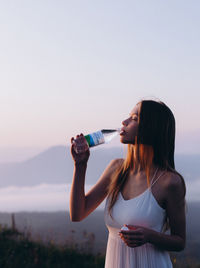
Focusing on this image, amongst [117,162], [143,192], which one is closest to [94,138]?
[117,162]

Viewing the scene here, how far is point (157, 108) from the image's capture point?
3141 mm

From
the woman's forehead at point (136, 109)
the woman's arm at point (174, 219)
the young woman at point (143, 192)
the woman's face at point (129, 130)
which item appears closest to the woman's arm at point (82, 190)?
the young woman at point (143, 192)

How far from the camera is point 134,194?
10.2ft

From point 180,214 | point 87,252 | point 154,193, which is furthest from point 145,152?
point 87,252

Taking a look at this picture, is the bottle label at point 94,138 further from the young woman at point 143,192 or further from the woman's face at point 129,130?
the woman's face at point 129,130

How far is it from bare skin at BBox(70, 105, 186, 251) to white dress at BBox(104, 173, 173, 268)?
71 mm

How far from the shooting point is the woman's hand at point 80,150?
3.08m

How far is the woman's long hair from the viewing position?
10.1 feet

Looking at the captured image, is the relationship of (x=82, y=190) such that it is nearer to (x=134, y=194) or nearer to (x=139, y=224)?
(x=134, y=194)

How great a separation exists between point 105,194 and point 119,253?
0.53 metres

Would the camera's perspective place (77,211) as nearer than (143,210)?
No

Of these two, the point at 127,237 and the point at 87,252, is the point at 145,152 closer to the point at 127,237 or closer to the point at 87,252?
the point at 127,237

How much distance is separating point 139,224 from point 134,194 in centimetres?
26

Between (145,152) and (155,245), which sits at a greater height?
(145,152)
